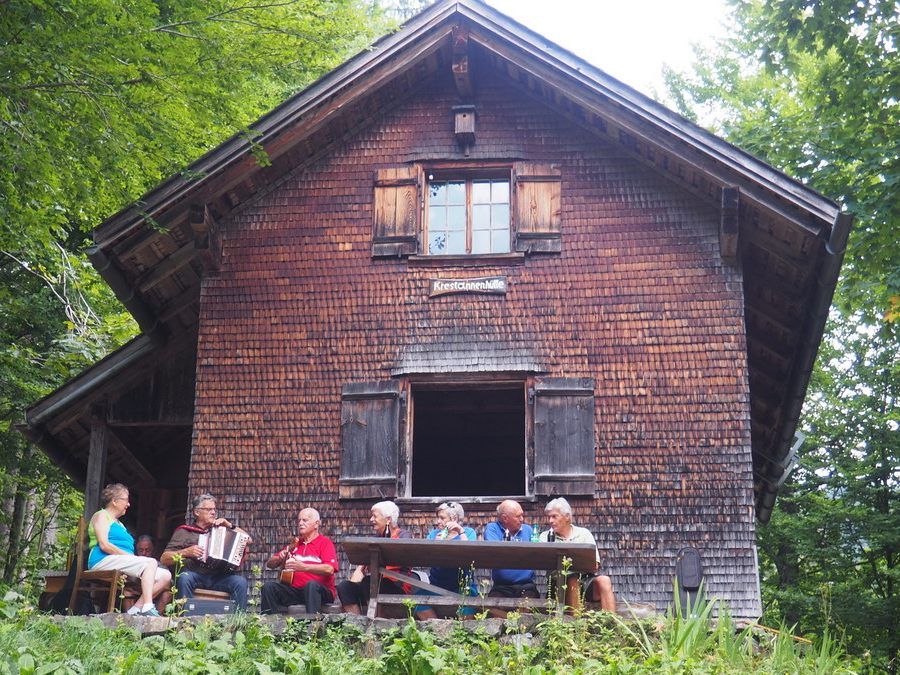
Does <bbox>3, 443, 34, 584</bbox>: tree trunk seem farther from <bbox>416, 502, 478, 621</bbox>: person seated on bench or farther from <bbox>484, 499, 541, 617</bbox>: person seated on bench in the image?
<bbox>484, 499, 541, 617</bbox>: person seated on bench

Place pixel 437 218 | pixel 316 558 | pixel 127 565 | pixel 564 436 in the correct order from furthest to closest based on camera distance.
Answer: pixel 437 218 < pixel 564 436 < pixel 316 558 < pixel 127 565

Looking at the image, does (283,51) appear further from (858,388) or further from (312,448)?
(858,388)

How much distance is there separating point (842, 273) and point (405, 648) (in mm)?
13259

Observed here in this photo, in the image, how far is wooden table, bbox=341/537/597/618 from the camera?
34.4 ft

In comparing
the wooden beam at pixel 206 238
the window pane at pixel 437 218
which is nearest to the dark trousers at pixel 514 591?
the window pane at pixel 437 218

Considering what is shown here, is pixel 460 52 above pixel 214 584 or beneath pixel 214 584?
above

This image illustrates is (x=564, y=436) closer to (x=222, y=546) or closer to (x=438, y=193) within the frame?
(x=438, y=193)

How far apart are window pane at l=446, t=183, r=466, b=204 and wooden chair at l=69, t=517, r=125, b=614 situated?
575cm

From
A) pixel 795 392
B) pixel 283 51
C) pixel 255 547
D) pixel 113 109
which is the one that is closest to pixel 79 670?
pixel 255 547

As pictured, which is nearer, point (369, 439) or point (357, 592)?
point (357, 592)

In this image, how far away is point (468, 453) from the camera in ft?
64.2

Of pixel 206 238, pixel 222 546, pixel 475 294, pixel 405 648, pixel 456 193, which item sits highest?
pixel 456 193

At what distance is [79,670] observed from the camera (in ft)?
28.9

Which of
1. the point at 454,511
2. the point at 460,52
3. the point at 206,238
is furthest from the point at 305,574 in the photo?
the point at 460,52
